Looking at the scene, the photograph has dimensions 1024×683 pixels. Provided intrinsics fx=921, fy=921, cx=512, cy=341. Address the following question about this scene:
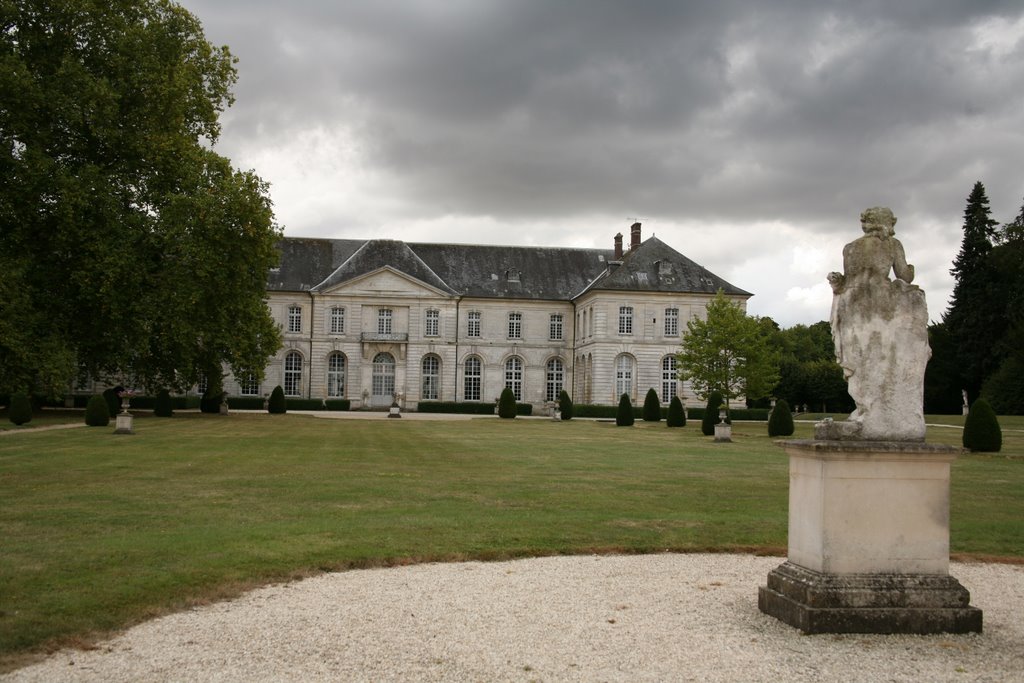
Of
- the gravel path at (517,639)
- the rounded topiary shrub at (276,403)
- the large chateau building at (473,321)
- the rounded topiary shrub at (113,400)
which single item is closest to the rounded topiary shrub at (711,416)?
the large chateau building at (473,321)

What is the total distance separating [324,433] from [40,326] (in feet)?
25.0

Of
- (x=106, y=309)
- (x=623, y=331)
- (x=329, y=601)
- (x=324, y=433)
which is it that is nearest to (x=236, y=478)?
(x=329, y=601)

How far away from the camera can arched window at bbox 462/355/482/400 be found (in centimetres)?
5150

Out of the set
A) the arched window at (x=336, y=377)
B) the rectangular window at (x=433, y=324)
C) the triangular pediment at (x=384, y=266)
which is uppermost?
the triangular pediment at (x=384, y=266)

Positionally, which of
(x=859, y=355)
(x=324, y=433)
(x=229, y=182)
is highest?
(x=229, y=182)

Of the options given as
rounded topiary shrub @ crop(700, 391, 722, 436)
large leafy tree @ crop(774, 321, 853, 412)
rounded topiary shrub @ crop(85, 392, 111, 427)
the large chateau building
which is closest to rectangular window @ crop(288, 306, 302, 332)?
the large chateau building

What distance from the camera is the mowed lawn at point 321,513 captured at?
661 centimetres

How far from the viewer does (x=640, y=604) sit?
6.29m

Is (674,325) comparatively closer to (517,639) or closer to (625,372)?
(625,372)

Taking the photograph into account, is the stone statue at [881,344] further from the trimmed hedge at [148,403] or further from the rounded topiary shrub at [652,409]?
the trimmed hedge at [148,403]

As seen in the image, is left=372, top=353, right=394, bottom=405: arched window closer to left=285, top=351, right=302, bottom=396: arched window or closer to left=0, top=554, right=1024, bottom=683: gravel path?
left=285, top=351, right=302, bottom=396: arched window

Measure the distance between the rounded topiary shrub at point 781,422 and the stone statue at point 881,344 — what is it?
21644 millimetres

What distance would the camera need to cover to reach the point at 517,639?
538 cm

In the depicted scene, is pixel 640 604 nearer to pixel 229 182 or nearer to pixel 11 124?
pixel 11 124
